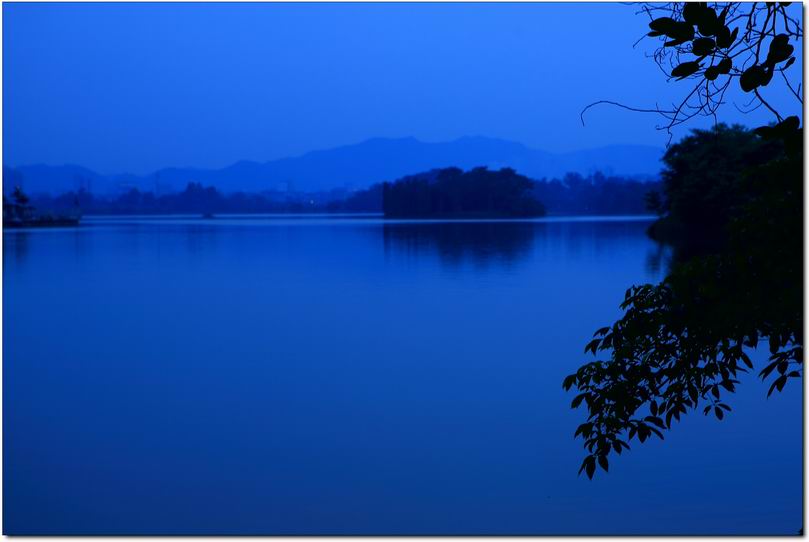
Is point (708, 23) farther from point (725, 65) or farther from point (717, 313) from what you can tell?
point (717, 313)

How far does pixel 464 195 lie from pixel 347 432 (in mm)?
60772

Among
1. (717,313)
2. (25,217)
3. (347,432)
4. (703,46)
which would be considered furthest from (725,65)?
(25,217)

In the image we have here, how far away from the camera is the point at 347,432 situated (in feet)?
18.7

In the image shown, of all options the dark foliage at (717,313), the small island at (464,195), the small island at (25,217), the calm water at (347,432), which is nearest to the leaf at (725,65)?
the dark foliage at (717,313)

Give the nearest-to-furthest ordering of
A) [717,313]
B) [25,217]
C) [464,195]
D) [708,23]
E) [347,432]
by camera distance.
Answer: [708,23], [717,313], [347,432], [25,217], [464,195]

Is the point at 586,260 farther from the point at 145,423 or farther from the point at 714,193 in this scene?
the point at 145,423

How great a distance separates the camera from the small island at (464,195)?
64.9 metres

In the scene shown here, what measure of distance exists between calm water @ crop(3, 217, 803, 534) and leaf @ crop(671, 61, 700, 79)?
2.67 m

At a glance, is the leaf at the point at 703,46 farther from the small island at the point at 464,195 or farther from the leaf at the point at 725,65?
the small island at the point at 464,195

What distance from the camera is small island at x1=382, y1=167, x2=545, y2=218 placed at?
2557 inches

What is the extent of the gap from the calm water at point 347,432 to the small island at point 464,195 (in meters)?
53.4

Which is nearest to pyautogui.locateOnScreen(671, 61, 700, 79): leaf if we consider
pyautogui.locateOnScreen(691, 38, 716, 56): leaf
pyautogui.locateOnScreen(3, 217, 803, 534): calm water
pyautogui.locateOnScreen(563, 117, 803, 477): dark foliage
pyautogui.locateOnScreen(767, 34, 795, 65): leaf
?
pyautogui.locateOnScreen(691, 38, 716, 56): leaf

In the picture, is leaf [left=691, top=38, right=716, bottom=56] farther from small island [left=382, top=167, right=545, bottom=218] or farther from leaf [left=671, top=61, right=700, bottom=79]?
small island [left=382, top=167, right=545, bottom=218]

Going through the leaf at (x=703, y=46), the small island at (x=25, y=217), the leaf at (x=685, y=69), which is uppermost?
the leaf at (x=703, y=46)
